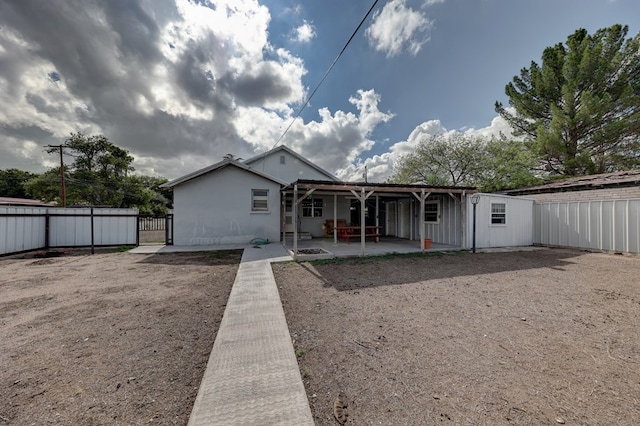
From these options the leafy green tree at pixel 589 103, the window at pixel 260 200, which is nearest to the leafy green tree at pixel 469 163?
the leafy green tree at pixel 589 103

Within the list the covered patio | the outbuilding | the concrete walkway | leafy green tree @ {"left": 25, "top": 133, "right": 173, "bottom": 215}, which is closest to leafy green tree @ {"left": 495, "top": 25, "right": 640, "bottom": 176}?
the outbuilding

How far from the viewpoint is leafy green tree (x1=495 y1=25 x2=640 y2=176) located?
14719mm

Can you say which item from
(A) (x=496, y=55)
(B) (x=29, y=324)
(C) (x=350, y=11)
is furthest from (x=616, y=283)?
(B) (x=29, y=324)

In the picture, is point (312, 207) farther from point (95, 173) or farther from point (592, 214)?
point (95, 173)

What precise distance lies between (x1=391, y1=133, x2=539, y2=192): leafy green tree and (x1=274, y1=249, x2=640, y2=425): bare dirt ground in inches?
624

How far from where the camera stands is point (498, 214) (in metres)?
11.0

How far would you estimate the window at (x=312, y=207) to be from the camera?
47.9ft

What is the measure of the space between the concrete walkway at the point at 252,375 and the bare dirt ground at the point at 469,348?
0.17 metres

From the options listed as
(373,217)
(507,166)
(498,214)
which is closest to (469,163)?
(507,166)

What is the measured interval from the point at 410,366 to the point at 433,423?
0.74 meters

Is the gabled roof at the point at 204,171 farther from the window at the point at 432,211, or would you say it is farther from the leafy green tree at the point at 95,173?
the leafy green tree at the point at 95,173

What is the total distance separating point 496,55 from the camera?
11.0 metres

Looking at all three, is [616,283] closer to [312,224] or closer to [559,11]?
[559,11]

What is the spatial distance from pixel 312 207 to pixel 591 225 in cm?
1295
